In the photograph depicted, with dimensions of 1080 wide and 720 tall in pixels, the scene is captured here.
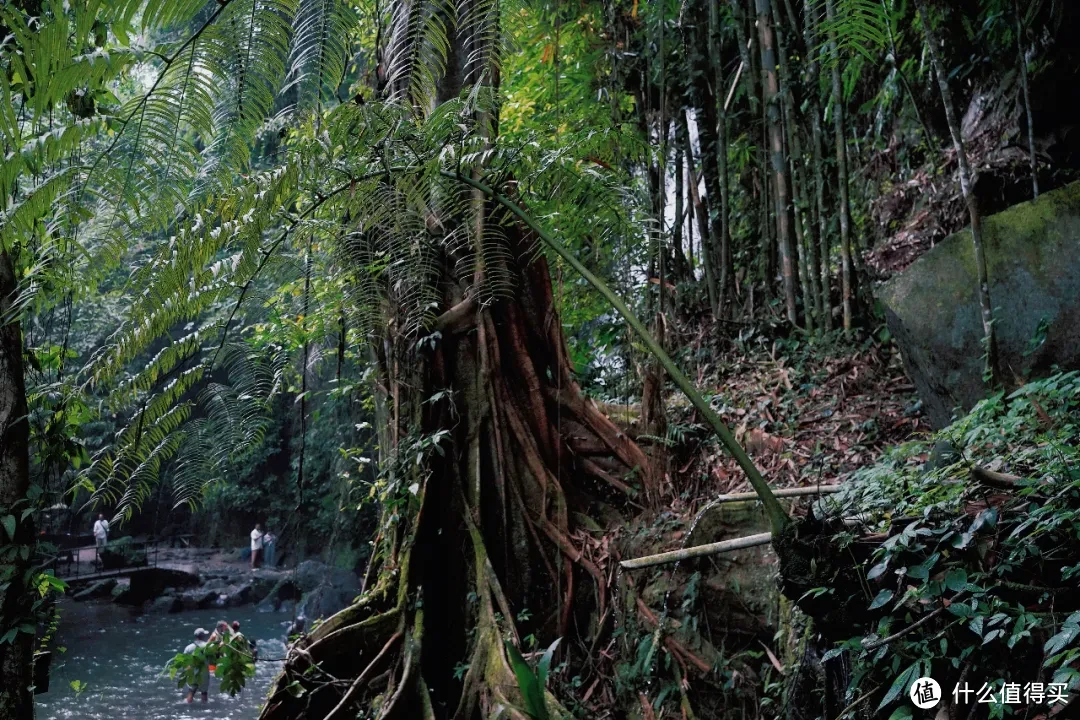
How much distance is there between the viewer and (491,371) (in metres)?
4.19

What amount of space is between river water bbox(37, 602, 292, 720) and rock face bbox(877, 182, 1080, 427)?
5254 mm

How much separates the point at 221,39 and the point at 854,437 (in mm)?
3278

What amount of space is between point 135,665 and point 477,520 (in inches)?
319

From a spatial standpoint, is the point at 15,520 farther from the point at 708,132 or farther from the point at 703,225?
the point at 708,132

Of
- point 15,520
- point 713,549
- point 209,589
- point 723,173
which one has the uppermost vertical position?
point 723,173

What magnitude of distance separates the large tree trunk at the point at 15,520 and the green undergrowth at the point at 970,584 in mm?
2784

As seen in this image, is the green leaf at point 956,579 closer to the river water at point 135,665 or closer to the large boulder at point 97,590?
the river water at point 135,665

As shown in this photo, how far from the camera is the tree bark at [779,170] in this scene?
4922 millimetres

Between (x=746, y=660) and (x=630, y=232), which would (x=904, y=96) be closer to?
(x=630, y=232)

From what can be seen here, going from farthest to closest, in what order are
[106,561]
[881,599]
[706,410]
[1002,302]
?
1. [106,561]
2. [1002,302]
3. [706,410]
4. [881,599]

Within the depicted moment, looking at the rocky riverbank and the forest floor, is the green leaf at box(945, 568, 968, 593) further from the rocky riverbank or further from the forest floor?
the rocky riverbank

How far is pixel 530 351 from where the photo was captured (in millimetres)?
4445

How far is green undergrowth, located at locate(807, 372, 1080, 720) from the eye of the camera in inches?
69.5

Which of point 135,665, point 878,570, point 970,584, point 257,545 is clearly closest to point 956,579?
point 970,584
